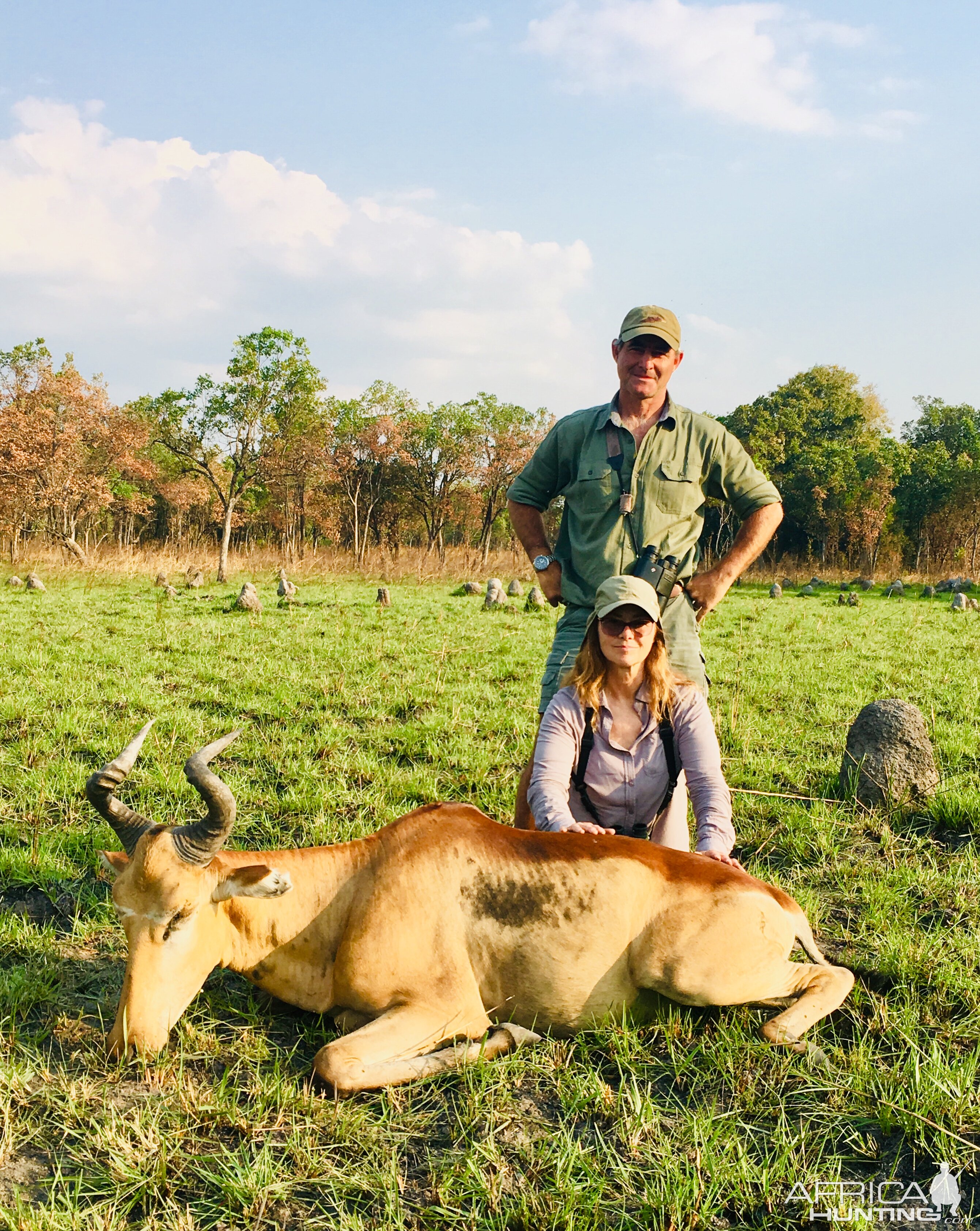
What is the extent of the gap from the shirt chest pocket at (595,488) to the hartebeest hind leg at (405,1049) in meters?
3.07

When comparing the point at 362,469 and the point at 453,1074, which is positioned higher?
the point at 362,469

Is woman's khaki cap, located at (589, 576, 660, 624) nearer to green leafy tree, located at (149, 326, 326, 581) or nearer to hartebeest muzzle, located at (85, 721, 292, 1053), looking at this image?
hartebeest muzzle, located at (85, 721, 292, 1053)

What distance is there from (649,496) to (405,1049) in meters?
3.40

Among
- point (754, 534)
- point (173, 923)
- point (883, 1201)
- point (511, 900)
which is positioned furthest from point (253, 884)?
point (754, 534)

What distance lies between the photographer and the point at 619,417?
17.8 feet

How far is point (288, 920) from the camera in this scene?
3857 mm

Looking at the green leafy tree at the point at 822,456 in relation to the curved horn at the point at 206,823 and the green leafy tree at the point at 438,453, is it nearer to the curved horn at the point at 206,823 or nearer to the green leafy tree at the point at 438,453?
the green leafy tree at the point at 438,453

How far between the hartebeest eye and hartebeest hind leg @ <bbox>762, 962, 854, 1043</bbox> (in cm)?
254

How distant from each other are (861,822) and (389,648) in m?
8.72

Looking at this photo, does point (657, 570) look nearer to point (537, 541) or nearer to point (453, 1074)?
point (537, 541)

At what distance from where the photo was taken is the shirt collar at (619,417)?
5.35m

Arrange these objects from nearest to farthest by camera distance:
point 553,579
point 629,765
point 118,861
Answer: point 118,861, point 629,765, point 553,579

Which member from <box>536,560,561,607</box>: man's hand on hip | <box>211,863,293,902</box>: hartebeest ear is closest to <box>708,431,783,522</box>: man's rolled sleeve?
<box>536,560,561,607</box>: man's hand on hip

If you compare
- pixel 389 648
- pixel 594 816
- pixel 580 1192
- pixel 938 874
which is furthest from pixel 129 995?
pixel 389 648
